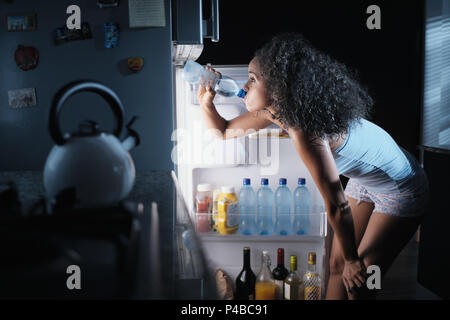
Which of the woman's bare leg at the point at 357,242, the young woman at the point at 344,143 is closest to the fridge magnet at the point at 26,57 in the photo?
the young woman at the point at 344,143

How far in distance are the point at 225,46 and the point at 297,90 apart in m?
1.36

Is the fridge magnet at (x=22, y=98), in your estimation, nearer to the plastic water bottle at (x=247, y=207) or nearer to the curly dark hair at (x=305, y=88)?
the curly dark hair at (x=305, y=88)

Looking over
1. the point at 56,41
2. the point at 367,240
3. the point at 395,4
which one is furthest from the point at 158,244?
the point at 395,4

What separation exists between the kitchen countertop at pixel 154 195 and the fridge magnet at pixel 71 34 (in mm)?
463

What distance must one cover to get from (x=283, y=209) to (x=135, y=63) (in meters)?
1.18

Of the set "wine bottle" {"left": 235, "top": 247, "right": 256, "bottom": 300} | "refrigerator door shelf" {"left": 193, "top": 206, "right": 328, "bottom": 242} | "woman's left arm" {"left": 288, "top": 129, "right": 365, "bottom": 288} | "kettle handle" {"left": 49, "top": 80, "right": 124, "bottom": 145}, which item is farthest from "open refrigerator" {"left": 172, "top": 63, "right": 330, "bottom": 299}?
"kettle handle" {"left": 49, "top": 80, "right": 124, "bottom": 145}

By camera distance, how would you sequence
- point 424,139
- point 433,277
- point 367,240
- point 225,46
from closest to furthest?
point 367,240 < point 433,277 < point 225,46 < point 424,139

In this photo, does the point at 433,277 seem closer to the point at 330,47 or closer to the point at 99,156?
the point at 330,47

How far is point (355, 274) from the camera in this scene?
4.62 feet

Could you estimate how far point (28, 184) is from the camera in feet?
3.30

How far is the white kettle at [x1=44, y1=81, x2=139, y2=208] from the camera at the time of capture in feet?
2.24

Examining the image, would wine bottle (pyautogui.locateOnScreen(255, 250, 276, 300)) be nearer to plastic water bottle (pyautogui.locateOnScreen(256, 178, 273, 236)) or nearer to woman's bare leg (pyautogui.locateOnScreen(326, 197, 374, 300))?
plastic water bottle (pyautogui.locateOnScreen(256, 178, 273, 236))

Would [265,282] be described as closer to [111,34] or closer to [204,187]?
[204,187]

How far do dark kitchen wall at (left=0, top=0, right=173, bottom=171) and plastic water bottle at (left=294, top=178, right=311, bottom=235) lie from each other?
1011 mm
